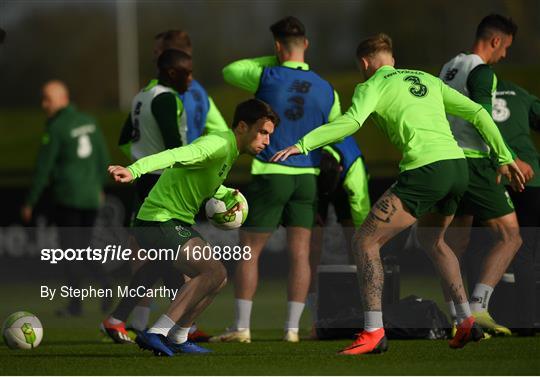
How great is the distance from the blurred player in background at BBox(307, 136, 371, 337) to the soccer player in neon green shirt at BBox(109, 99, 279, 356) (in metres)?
1.71

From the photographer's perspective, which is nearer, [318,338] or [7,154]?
[318,338]

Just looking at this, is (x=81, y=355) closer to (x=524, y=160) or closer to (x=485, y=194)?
(x=485, y=194)

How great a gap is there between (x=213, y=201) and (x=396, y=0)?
85.1 feet

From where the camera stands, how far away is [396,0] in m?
34.1

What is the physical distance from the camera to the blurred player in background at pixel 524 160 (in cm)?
1019

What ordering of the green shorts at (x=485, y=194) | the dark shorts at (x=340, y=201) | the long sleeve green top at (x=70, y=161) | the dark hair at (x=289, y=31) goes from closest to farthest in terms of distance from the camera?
the green shorts at (x=485, y=194) → the dark hair at (x=289, y=31) → the dark shorts at (x=340, y=201) → the long sleeve green top at (x=70, y=161)

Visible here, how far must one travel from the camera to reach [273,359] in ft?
28.1

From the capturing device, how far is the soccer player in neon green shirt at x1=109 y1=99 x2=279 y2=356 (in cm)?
832

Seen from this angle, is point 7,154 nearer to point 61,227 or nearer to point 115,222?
point 115,222

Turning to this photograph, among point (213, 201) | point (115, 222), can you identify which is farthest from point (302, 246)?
point (115, 222)

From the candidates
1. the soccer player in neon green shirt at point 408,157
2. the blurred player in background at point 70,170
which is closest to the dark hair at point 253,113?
the soccer player in neon green shirt at point 408,157

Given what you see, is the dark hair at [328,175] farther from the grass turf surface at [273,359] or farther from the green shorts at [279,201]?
the grass turf surface at [273,359]

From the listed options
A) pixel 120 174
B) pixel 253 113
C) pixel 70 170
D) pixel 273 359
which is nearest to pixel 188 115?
pixel 253 113

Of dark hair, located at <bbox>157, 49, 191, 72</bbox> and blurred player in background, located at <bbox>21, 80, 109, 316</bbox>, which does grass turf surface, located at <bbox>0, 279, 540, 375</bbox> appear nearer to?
dark hair, located at <bbox>157, 49, 191, 72</bbox>
